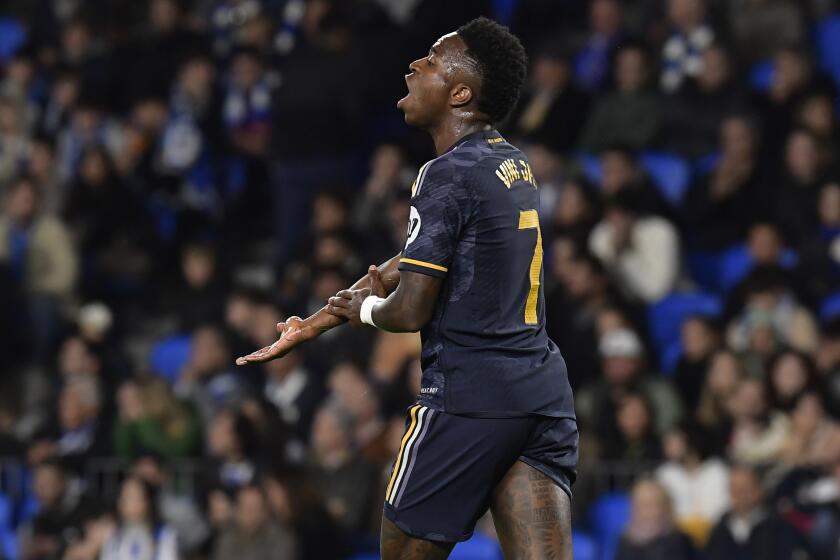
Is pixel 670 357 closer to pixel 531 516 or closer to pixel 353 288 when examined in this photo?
pixel 353 288

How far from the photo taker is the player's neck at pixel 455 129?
488 cm

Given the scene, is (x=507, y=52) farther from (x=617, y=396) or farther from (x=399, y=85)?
(x=399, y=85)

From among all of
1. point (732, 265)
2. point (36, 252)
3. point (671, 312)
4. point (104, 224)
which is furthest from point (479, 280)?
point (104, 224)

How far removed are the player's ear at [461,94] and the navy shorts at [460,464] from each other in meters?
0.92

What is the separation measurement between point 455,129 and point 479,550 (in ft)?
16.8

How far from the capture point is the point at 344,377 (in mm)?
10617

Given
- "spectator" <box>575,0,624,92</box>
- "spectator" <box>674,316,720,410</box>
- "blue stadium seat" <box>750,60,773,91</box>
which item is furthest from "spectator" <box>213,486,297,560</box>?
"blue stadium seat" <box>750,60,773,91</box>

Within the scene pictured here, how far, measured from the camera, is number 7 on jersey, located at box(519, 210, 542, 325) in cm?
477

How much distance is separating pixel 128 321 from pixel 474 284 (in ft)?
30.7

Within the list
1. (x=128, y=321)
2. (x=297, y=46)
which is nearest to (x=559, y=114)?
(x=297, y=46)

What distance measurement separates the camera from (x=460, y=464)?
472 cm

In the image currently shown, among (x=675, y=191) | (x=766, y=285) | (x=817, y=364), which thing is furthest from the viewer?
(x=675, y=191)

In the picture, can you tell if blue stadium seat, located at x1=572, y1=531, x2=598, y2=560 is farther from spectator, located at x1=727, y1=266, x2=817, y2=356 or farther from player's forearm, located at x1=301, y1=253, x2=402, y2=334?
player's forearm, located at x1=301, y1=253, x2=402, y2=334

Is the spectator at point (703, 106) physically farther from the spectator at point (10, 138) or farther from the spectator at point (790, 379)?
the spectator at point (10, 138)
